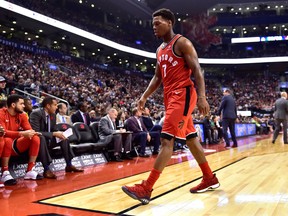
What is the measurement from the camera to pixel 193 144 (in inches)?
118

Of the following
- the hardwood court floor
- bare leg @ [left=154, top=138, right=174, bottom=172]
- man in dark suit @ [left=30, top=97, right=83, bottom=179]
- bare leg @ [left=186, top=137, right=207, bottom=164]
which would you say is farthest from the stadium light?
bare leg @ [left=154, top=138, right=174, bottom=172]

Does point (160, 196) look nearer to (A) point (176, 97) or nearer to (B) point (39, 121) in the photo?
(A) point (176, 97)

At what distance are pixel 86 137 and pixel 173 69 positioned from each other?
142 inches

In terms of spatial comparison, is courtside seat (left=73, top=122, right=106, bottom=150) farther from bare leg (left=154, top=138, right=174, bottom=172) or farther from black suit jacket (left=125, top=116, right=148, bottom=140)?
bare leg (left=154, top=138, right=174, bottom=172)

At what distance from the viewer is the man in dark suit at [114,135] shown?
241 inches

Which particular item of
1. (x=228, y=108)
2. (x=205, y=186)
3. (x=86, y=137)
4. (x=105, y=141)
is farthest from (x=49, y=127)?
(x=228, y=108)

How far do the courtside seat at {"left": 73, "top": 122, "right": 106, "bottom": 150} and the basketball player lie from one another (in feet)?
10.3

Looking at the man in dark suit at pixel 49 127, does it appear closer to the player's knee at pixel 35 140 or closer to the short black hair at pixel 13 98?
the player's knee at pixel 35 140

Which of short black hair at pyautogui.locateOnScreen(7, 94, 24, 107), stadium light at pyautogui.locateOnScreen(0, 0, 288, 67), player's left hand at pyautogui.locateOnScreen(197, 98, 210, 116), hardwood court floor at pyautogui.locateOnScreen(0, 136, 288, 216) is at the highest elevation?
stadium light at pyautogui.locateOnScreen(0, 0, 288, 67)

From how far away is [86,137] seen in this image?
6062 mm

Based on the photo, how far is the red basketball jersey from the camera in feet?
9.29

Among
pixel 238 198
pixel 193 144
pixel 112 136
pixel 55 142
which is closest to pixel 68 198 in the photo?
pixel 193 144

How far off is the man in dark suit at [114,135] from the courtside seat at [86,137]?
0.59 feet

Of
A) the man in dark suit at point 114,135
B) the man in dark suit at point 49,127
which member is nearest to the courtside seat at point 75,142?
the man in dark suit at point 49,127
